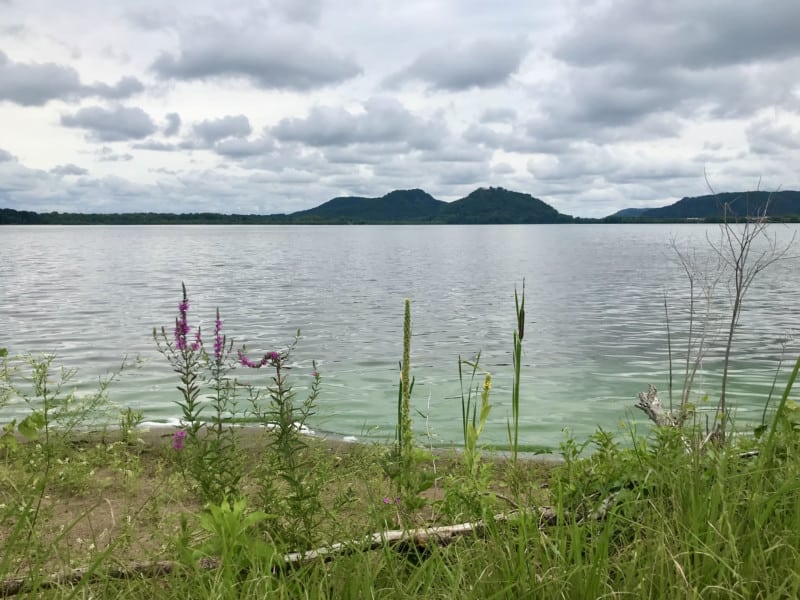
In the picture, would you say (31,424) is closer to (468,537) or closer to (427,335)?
(468,537)

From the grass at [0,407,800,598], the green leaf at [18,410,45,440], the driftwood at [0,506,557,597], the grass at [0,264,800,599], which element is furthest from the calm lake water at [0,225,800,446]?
the green leaf at [18,410,45,440]

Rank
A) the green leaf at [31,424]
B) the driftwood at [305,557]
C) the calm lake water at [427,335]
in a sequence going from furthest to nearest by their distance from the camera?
the calm lake water at [427,335]
the green leaf at [31,424]
the driftwood at [305,557]

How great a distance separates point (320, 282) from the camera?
120ft

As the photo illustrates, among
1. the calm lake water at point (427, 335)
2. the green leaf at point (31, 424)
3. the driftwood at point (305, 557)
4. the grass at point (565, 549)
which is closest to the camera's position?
the grass at point (565, 549)

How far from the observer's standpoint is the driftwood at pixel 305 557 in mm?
3396

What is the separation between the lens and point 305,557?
3529mm

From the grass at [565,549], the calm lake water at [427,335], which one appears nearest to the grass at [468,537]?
the grass at [565,549]

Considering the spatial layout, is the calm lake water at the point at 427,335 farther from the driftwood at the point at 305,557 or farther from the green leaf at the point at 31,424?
the green leaf at the point at 31,424

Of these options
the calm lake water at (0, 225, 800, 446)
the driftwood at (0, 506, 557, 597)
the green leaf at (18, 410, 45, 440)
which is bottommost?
the calm lake water at (0, 225, 800, 446)

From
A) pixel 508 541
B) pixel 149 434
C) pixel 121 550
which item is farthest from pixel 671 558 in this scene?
pixel 149 434

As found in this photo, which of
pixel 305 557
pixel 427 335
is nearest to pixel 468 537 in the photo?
pixel 305 557

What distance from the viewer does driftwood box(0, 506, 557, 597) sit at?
3.40 metres

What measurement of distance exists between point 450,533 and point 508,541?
0.68 meters

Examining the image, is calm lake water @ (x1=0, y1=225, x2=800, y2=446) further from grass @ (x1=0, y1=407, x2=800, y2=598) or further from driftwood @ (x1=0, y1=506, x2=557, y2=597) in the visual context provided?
driftwood @ (x1=0, y1=506, x2=557, y2=597)
